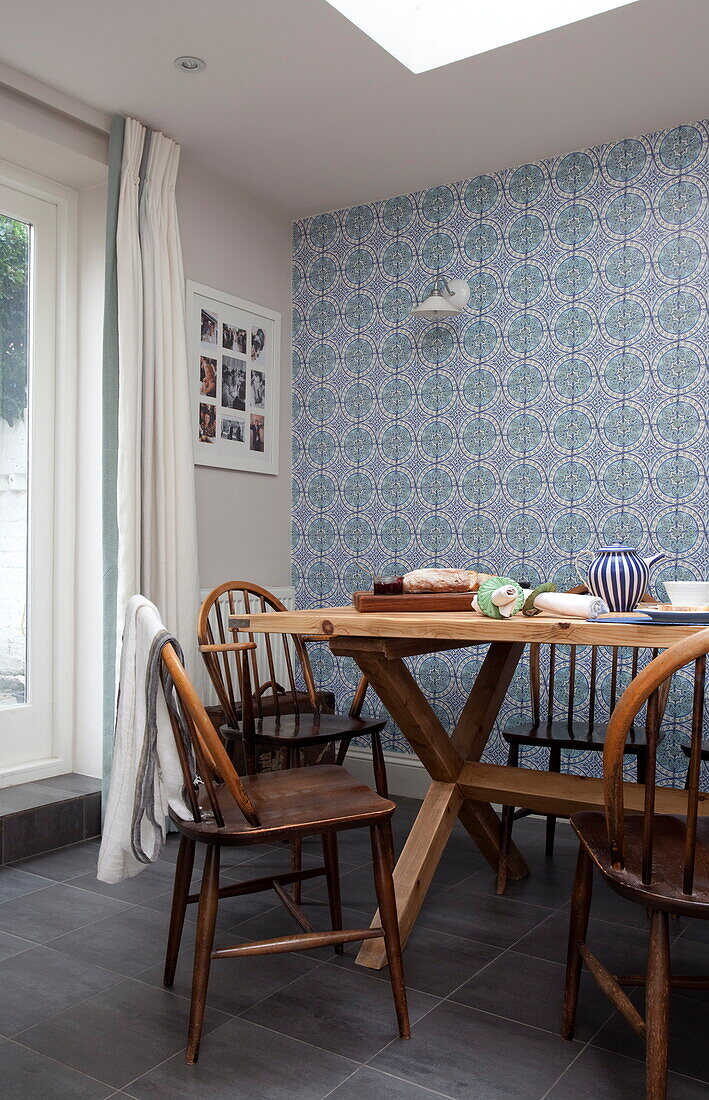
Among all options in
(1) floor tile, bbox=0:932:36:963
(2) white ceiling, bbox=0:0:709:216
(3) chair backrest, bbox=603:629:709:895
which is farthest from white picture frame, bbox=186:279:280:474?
(3) chair backrest, bbox=603:629:709:895

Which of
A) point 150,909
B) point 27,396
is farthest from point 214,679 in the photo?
point 27,396

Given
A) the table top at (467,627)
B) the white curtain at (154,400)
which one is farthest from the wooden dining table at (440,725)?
the white curtain at (154,400)

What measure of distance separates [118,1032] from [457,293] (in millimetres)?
2803

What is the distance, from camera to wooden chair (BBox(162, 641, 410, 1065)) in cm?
172

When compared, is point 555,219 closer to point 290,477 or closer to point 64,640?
point 290,477

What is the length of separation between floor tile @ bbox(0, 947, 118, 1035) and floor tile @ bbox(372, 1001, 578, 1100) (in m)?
0.72

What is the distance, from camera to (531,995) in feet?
6.63

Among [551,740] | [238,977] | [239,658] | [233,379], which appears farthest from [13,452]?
[551,740]

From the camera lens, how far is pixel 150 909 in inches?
98.1

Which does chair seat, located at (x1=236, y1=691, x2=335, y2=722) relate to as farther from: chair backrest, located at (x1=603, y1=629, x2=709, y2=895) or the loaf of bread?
chair backrest, located at (x1=603, y1=629, x2=709, y2=895)

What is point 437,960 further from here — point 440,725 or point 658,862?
point 658,862

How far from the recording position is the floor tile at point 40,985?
6.27 feet

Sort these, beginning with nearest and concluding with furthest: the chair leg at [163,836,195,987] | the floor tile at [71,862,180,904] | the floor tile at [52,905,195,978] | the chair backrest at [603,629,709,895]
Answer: the chair backrest at [603,629,709,895]
the chair leg at [163,836,195,987]
the floor tile at [52,905,195,978]
the floor tile at [71,862,180,904]

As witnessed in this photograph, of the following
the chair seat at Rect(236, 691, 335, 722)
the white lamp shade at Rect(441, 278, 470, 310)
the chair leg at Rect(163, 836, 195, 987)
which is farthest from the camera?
the white lamp shade at Rect(441, 278, 470, 310)
